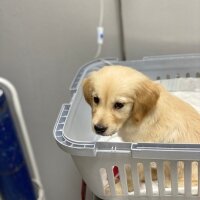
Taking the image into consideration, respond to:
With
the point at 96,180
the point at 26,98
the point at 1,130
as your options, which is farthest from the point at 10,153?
the point at 96,180

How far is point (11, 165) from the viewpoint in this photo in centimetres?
118

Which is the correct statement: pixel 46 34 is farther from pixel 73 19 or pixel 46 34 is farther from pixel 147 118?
pixel 147 118

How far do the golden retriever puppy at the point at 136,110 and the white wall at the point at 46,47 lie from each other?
1.16 ft

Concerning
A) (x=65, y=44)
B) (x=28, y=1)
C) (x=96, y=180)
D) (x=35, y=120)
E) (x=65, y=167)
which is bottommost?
(x=65, y=167)

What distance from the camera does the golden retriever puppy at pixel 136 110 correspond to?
91cm

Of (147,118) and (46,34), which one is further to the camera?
(46,34)

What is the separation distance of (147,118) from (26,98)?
0.56 meters

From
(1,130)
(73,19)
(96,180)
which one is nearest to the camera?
(96,180)

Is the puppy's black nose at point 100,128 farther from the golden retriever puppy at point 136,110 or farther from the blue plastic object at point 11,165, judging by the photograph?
the blue plastic object at point 11,165

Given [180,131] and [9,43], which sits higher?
[9,43]

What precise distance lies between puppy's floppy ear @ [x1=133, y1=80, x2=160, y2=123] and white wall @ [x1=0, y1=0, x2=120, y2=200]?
44 cm

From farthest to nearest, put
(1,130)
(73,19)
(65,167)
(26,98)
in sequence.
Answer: (65,167) < (26,98) < (73,19) < (1,130)

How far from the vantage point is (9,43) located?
50.3 inches

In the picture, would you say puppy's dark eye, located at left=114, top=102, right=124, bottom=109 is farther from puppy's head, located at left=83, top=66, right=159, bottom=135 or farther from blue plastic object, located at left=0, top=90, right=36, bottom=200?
blue plastic object, located at left=0, top=90, right=36, bottom=200
